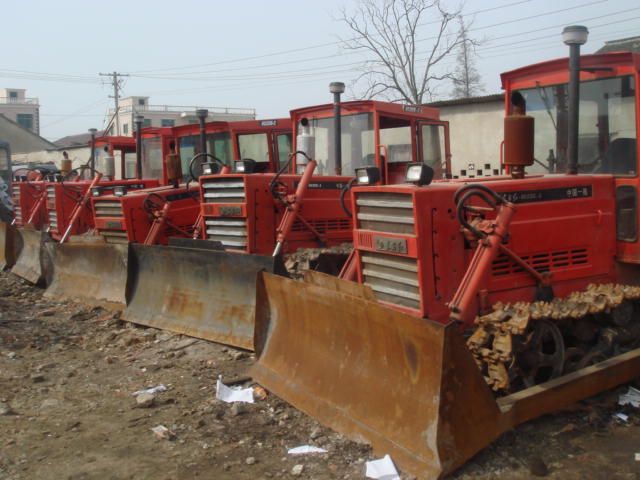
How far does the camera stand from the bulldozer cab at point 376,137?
309 inches

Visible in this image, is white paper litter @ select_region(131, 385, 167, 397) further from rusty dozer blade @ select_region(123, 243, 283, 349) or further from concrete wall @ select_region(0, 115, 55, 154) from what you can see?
concrete wall @ select_region(0, 115, 55, 154)

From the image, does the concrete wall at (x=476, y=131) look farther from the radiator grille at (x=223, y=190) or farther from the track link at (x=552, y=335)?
the track link at (x=552, y=335)

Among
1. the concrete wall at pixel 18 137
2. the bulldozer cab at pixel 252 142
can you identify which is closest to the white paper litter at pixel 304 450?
the bulldozer cab at pixel 252 142

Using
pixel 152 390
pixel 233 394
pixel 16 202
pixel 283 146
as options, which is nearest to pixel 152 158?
pixel 283 146

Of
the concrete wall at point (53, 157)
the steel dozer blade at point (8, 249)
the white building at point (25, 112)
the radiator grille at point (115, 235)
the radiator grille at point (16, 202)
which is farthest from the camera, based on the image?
the white building at point (25, 112)

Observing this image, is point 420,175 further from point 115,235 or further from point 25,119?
point 25,119

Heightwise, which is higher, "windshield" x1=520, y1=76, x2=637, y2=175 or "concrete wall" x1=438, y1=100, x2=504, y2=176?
"concrete wall" x1=438, y1=100, x2=504, y2=176

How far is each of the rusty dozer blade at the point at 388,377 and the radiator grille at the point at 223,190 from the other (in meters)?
2.39

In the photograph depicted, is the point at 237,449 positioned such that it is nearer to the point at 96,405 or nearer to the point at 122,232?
the point at 96,405

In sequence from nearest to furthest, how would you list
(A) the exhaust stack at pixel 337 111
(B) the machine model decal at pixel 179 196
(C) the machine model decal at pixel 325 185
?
(A) the exhaust stack at pixel 337 111
(C) the machine model decal at pixel 325 185
(B) the machine model decal at pixel 179 196

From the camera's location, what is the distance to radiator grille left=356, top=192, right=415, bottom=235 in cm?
465

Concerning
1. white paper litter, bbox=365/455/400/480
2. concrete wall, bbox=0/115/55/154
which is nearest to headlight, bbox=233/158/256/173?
white paper litter, bbox=365/455/400/480

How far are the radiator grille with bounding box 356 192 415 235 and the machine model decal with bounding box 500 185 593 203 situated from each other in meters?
0.73

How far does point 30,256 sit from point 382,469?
29.9ft
